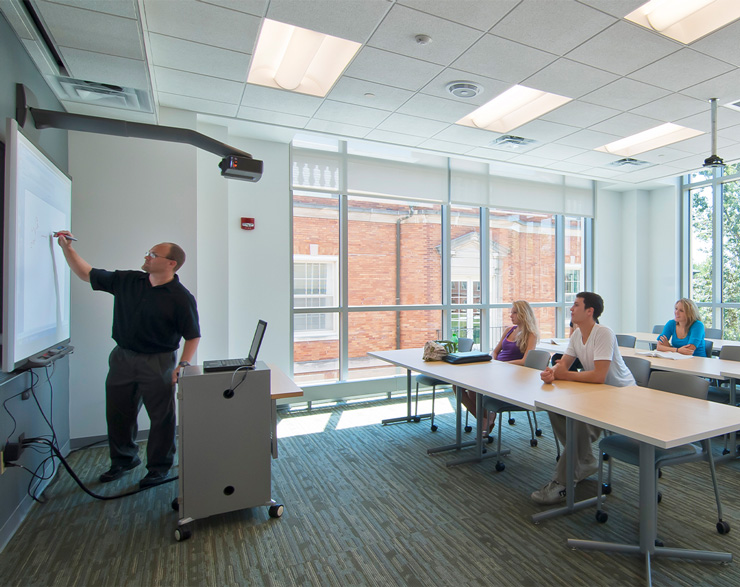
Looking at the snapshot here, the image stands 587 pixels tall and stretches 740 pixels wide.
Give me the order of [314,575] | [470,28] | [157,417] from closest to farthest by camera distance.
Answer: [314,575] < [470,28] < [157,417]

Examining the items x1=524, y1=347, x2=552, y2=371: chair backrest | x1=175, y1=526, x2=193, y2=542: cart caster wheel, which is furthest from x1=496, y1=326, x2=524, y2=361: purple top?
x1=175, y1=526, x2=193, y2=542: cart caster wheel

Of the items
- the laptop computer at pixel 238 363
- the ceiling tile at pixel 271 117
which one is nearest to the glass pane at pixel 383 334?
the ceiling tile at pixel 271 117

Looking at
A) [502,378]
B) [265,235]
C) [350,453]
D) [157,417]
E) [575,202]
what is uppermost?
[575,202]

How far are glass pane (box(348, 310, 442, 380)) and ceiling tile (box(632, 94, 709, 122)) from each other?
11.3 ft

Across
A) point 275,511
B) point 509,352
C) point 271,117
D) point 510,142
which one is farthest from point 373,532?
point 510,142

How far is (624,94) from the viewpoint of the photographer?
152 inches

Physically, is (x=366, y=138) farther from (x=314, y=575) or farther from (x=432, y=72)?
(x=314, y=575)

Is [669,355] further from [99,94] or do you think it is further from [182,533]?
[99,94]

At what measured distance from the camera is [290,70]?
3.67m

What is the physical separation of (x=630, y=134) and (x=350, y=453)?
457cm

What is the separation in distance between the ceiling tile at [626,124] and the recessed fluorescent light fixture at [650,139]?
27 centimetres

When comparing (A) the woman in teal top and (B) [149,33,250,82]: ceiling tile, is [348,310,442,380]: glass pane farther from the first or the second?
(B) [149,33,250,82]: ceiling tile

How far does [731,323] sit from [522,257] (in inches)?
130

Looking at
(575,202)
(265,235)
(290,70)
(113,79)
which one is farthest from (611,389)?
(575,202)
